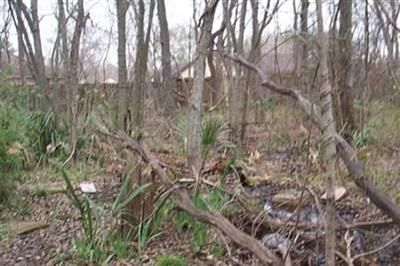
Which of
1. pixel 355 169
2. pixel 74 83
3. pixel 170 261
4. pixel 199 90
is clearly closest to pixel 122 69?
pixel 74 83

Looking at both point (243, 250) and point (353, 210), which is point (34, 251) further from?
point (353, 210)

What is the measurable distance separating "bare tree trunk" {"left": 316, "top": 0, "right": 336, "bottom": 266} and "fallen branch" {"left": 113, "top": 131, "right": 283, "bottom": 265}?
0.49m

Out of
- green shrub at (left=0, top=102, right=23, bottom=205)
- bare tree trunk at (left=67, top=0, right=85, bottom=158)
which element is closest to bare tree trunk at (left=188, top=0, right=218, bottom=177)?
green shrub at (left=0, top=102, right=23, bottom=205)

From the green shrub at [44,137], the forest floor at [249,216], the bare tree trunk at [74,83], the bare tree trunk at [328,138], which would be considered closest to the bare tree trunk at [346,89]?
the forest floor at [249,216]

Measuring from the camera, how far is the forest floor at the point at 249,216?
3904 mm

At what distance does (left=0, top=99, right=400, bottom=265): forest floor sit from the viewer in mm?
→ 3904

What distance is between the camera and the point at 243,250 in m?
4.05

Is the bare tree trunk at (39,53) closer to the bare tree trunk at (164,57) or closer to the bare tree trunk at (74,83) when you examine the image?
the bare tree trunk at (74,83)

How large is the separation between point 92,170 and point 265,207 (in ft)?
10.4

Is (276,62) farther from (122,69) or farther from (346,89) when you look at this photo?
(122,69)

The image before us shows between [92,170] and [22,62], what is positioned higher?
[22,62]

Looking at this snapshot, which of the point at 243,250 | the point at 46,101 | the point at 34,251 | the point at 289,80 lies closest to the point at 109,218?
the point at 34,251

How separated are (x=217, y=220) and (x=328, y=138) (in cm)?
114

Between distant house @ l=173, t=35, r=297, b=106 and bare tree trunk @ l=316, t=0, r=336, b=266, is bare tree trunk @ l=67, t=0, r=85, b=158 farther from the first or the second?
bare tree trunk @ l=316, t=0, r=336, b=266
